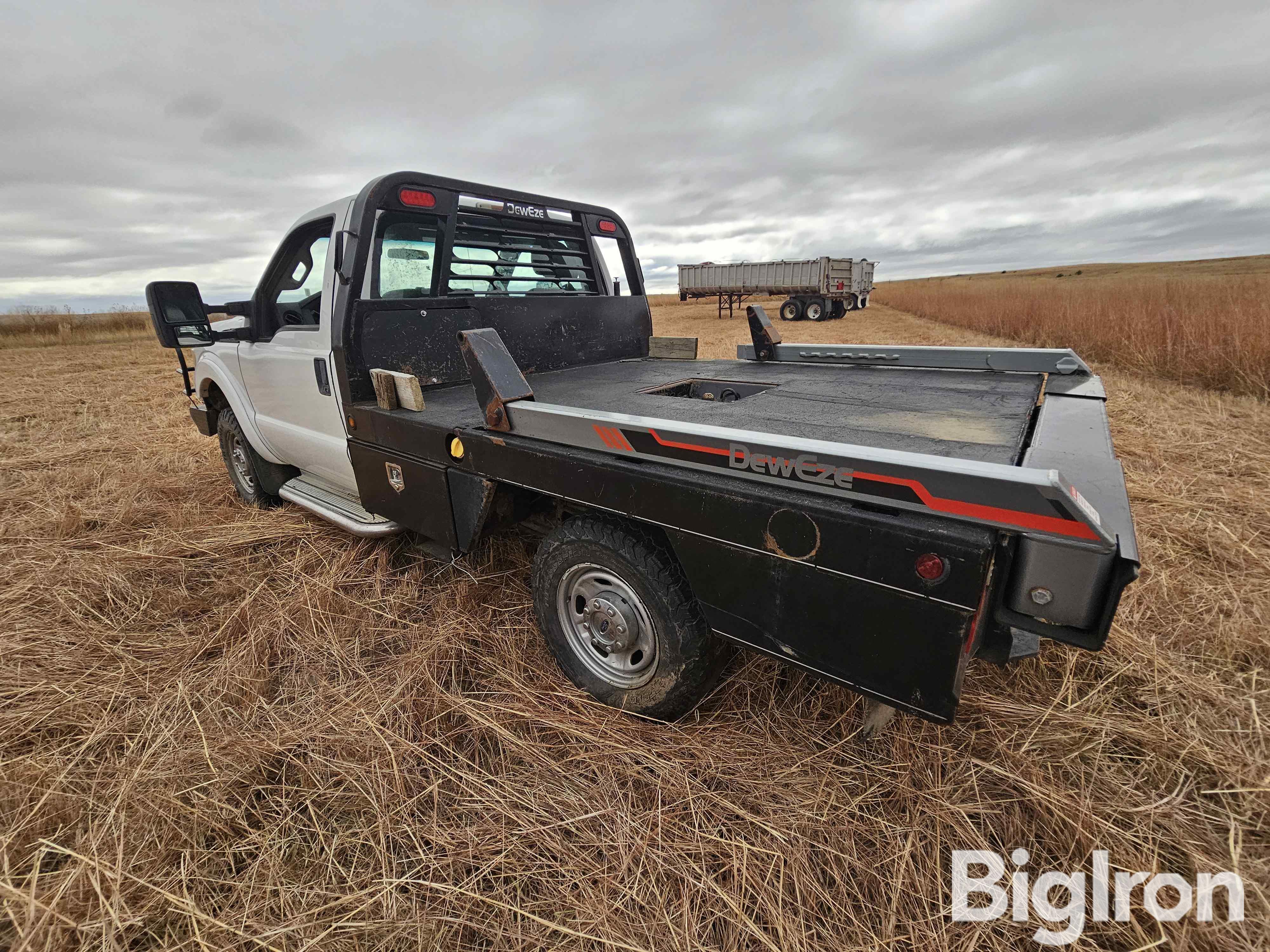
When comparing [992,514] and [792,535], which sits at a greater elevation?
[992,514]

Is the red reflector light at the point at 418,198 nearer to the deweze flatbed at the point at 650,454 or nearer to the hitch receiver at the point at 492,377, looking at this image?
the deweze flatbed at the point at 650,454

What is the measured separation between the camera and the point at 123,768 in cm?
208

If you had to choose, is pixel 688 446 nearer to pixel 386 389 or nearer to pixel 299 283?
pixel 386 389

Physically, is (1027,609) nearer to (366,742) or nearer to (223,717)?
(366,742)

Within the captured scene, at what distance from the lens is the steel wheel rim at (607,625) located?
85.4 inches

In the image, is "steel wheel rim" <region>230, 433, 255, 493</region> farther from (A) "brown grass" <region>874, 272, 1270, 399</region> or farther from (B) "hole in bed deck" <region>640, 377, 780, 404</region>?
(A) "brown grass" <region>874, 272, 1270, 399</region>

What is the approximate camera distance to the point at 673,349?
4328 millimetres

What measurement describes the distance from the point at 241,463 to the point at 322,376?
6.95 feet

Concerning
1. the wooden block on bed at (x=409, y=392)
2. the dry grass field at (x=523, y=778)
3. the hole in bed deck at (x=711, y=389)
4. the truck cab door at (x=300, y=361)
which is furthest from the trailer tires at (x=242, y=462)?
the hole in bed deck at (x=711, y=389)

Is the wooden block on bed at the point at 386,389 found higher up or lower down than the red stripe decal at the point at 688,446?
higher up

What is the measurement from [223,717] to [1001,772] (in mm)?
2916

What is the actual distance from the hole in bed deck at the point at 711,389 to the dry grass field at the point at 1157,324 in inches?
318

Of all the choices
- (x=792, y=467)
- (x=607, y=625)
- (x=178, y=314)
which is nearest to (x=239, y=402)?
(x=178, y=314)

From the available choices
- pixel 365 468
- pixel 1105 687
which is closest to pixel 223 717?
pixel 365 468
